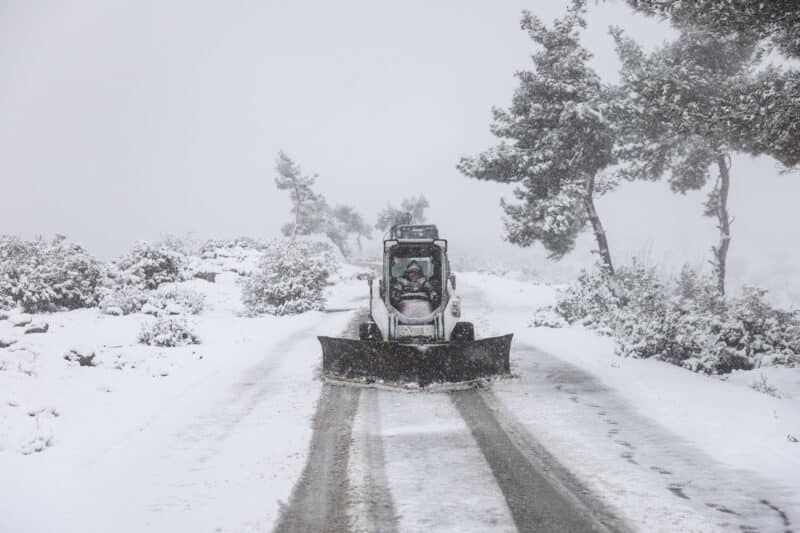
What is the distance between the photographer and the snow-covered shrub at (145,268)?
2094 cm

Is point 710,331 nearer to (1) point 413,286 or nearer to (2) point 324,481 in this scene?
(1) point 413,286

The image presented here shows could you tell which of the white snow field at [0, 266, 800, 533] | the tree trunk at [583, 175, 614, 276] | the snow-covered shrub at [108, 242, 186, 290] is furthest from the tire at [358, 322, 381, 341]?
the snow-covered shrub at [108, 242, 186, 290]

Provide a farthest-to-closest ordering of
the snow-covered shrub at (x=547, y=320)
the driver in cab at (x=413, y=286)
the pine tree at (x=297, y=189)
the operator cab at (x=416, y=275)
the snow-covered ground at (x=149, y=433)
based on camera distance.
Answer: the pine tree at (x=297, y=189), the snow-covered shrub at (x=547, y=320), the driver in cab at (x=413, y=286), the operator cab at (x=416, y=275), the snow-covered ground at (x=149, y=433)

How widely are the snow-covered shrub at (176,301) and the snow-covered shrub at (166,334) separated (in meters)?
3.93

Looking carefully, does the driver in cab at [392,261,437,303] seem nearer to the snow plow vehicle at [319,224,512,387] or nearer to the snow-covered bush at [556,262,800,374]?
the snow plow vehicle at [319,224,512,387]

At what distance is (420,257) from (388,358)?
8.50 feet

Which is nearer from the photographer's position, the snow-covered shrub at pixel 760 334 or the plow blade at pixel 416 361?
the plow blade at pixel 416 361

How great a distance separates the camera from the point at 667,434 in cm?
684

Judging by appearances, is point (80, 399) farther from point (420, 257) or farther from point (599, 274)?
point (599, 274)

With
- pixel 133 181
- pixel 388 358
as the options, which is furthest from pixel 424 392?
pixel 133 181

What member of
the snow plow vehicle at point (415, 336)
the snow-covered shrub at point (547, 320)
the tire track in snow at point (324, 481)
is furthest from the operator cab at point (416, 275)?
the snow-covered shrub at point (547, 320)

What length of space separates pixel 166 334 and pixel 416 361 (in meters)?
7.25

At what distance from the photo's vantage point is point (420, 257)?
36.9 ft

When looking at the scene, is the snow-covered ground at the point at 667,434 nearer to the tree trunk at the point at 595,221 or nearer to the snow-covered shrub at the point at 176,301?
the tree trunk at the point at 595,221
